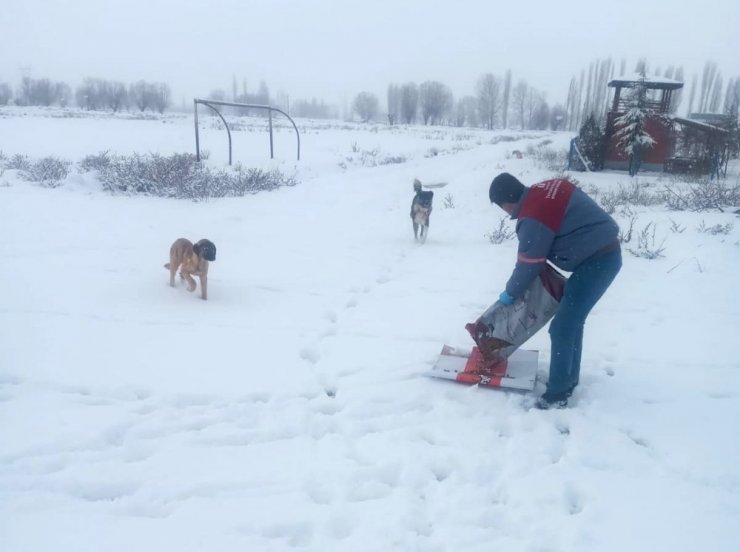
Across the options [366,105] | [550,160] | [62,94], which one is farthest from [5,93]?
[550,160]

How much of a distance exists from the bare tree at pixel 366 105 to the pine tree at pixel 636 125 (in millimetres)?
72492

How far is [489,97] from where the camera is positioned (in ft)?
261

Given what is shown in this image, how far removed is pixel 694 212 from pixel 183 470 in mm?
11219

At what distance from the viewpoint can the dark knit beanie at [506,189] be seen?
3549mm

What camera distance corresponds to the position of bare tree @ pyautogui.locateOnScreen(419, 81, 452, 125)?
7556cm

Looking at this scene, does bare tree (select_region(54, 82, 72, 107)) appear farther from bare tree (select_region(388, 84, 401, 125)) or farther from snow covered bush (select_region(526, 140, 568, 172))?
snow covered bush (select_region(526, 140, 568, 172))

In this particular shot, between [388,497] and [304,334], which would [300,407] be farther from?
[304,334]

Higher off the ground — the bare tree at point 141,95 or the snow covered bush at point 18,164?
the bare tree at point 141,95

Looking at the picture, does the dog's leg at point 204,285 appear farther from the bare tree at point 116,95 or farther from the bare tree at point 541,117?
the bare tree at point 541,117

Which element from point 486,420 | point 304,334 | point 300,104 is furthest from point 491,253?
point 300,104

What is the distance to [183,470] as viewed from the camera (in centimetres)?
303

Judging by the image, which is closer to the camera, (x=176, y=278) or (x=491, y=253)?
(x=176, y=278)

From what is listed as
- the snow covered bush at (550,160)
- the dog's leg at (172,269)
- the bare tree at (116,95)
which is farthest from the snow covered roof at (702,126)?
the bare tree at (116,95)

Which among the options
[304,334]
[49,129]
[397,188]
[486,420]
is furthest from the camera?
[49,129]
